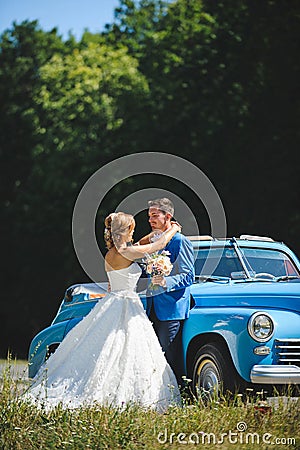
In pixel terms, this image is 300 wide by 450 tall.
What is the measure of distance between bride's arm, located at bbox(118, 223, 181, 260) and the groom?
14 cm

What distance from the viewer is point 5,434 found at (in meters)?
7.03

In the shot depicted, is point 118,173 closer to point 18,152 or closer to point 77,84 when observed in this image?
point 77,84

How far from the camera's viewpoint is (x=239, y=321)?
802 cm

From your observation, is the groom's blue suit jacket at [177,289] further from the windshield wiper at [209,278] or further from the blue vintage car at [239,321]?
the windshield wiper at [209,278]

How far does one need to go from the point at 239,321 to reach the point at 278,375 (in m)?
0.64

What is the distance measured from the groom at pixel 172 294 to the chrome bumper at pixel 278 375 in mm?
1127

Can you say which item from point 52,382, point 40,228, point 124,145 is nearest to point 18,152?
point 40,228

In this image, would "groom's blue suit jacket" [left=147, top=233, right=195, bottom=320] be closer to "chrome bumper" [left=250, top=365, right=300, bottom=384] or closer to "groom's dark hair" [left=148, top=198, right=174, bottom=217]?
"groom's dark hair" [left=148, top=198, right=174, bottom=217]

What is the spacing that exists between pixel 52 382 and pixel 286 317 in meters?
2.38

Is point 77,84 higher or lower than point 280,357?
higher

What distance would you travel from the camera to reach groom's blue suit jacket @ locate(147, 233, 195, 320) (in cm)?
855

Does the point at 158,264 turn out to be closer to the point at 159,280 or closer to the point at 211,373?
the point at 159,280

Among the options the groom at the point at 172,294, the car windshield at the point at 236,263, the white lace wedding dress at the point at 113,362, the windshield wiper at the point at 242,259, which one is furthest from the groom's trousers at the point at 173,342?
the windshield wiper at the point at 242,259

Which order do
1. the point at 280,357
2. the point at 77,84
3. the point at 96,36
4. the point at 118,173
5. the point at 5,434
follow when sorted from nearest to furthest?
1. the point at 5,434
2. the point at 280,357
3. the point at 118,173
4. the point at 77,84
5. the point at 96,36
